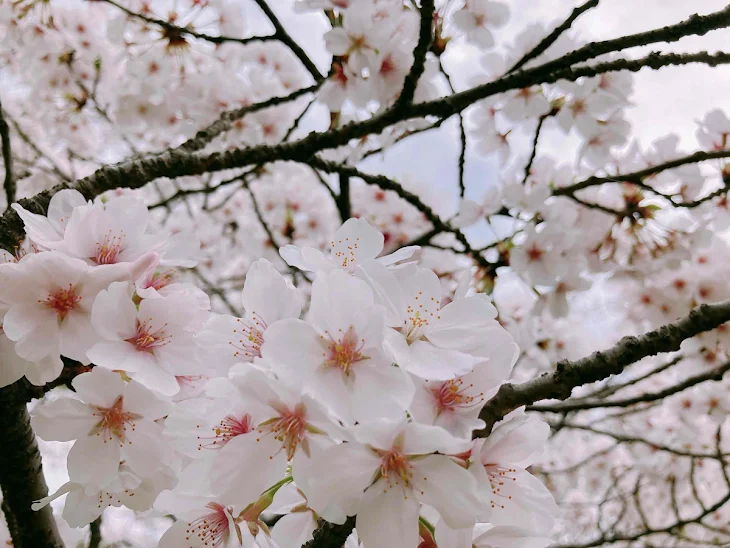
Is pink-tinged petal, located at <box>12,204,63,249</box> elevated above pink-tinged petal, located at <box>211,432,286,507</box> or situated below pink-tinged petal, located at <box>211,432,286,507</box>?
above

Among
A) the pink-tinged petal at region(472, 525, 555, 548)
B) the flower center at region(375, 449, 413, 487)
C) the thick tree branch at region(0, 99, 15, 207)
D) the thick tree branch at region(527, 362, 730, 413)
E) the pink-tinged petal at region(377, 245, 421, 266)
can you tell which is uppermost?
the thick tree branch at region(0, 99, 15, 207)

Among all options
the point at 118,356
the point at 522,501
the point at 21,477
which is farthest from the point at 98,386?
the point at 522,501

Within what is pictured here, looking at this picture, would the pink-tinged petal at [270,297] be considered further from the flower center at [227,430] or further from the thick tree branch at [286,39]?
the thick tree branch at [286,39]

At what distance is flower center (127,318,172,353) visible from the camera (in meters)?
0.89

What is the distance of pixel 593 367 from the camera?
0.78 m

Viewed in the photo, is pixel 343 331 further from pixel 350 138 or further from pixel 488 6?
pixel 488 6

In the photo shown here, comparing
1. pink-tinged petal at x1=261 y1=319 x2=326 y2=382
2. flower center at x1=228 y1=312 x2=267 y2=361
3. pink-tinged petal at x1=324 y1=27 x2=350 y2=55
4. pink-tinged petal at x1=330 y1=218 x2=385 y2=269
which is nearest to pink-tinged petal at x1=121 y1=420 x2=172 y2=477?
flower center at x1=228 y1=312 x2=267 y2=361

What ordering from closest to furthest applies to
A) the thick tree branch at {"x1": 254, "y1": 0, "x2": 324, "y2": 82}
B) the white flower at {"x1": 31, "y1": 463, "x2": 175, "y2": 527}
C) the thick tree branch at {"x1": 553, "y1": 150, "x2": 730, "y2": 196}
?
the white flower at {"x1": 31, "y1": 463, "x2": 175, "y2": 527}
the thick tree branch at {"x1": 553, "y1": 150, "x2": 730, "y2": 196}
the thick tree branch at {"x1": 254, "y1": 0, "x2": 324, "y2": 82}

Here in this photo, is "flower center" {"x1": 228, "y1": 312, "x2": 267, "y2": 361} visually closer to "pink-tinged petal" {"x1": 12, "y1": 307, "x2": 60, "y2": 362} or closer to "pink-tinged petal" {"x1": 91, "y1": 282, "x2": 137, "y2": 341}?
"pink-tinged petal" {"x1": 91, "y1": 282, "x2": 137, "y2": 341}

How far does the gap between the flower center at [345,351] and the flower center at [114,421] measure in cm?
36

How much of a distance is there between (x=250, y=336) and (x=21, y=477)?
70 cm

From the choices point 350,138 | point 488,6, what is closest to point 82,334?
point 350,138

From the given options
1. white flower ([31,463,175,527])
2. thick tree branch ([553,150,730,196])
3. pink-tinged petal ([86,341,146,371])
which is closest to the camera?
pink-tinged petal ([86,341,146,371])

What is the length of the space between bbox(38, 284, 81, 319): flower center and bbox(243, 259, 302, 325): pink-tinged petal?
303mm
